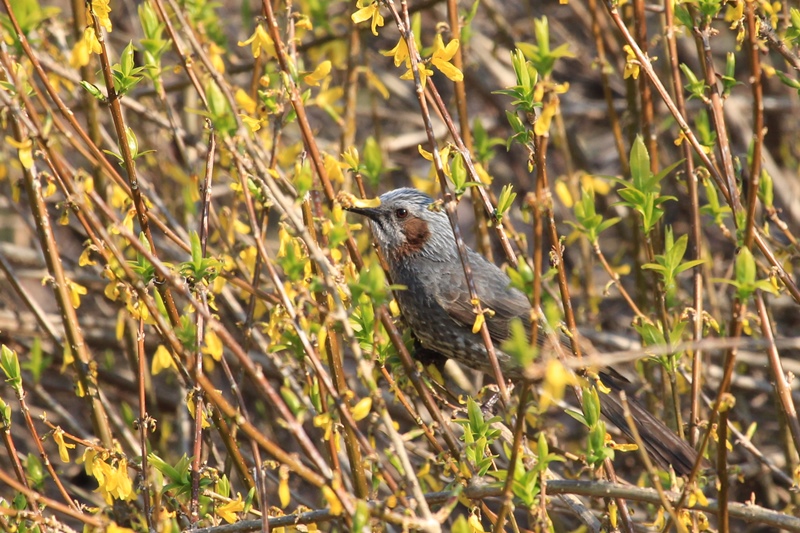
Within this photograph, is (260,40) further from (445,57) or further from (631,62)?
(631,62)

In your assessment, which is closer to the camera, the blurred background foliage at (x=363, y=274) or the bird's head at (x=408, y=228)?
the blurred background foliage at (x=363, y=274)

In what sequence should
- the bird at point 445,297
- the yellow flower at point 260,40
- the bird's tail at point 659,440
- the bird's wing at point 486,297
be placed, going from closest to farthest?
the yellow flower at point 260,40 < the bird's tail at point 659,440 < the bird at point 445,297 < the bird's wing at point 486,297

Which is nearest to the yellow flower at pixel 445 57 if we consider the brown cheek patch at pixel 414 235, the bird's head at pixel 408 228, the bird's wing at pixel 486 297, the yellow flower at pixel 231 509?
the yellow flower at pixel 231 509

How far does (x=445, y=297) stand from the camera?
14.8 ft

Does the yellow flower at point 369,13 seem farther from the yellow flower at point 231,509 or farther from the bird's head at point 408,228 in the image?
the bird's head at point 408,228

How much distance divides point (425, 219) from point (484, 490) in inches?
95.5

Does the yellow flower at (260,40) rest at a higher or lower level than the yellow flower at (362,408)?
higher

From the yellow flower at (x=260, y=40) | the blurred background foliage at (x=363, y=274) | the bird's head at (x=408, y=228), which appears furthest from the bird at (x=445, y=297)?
the yellow flower at (x=260, y=40)

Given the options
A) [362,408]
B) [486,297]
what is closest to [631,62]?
[362,408]

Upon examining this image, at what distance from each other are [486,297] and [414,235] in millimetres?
584

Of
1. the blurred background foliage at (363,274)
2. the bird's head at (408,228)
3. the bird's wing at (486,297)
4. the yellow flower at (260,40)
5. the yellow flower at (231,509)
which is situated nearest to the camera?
the blurred background foliage at (363,274)

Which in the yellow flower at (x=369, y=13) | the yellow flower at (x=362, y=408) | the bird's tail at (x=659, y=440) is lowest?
the bird's tail at (x=659, y=440)

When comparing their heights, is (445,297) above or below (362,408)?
below

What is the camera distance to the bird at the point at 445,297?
164 inches
